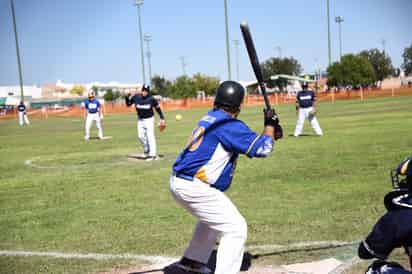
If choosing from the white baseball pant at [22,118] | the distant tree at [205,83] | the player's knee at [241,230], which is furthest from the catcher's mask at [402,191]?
the distant tree at [205,83]

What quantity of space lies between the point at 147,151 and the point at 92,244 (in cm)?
833

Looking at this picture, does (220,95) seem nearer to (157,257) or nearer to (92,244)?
(157,257)

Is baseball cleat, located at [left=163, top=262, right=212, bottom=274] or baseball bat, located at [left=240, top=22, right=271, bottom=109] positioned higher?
baseball bat, located at [left=240, top=22, right=271, bottom=109]

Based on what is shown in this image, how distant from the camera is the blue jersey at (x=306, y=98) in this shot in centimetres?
1852

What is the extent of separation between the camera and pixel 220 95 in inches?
181

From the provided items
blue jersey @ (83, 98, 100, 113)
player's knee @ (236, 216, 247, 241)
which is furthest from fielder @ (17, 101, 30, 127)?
player's knee @ (236, 216, 247, 241)

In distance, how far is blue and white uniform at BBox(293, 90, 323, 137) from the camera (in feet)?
60.0

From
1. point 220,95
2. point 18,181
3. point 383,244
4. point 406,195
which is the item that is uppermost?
point 220,95

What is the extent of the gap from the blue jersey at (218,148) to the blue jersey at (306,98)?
47.3 feet

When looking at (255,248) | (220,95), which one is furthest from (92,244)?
(220,95)

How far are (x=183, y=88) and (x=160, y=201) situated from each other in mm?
87763

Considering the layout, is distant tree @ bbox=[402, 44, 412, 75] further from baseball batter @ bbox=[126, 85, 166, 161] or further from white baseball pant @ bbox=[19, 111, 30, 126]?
baseball batter @ bbox=[126, 85, 166, 161]

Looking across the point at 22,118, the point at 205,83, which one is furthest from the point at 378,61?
the point at 22,118

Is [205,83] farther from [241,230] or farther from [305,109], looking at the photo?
[241,230]
